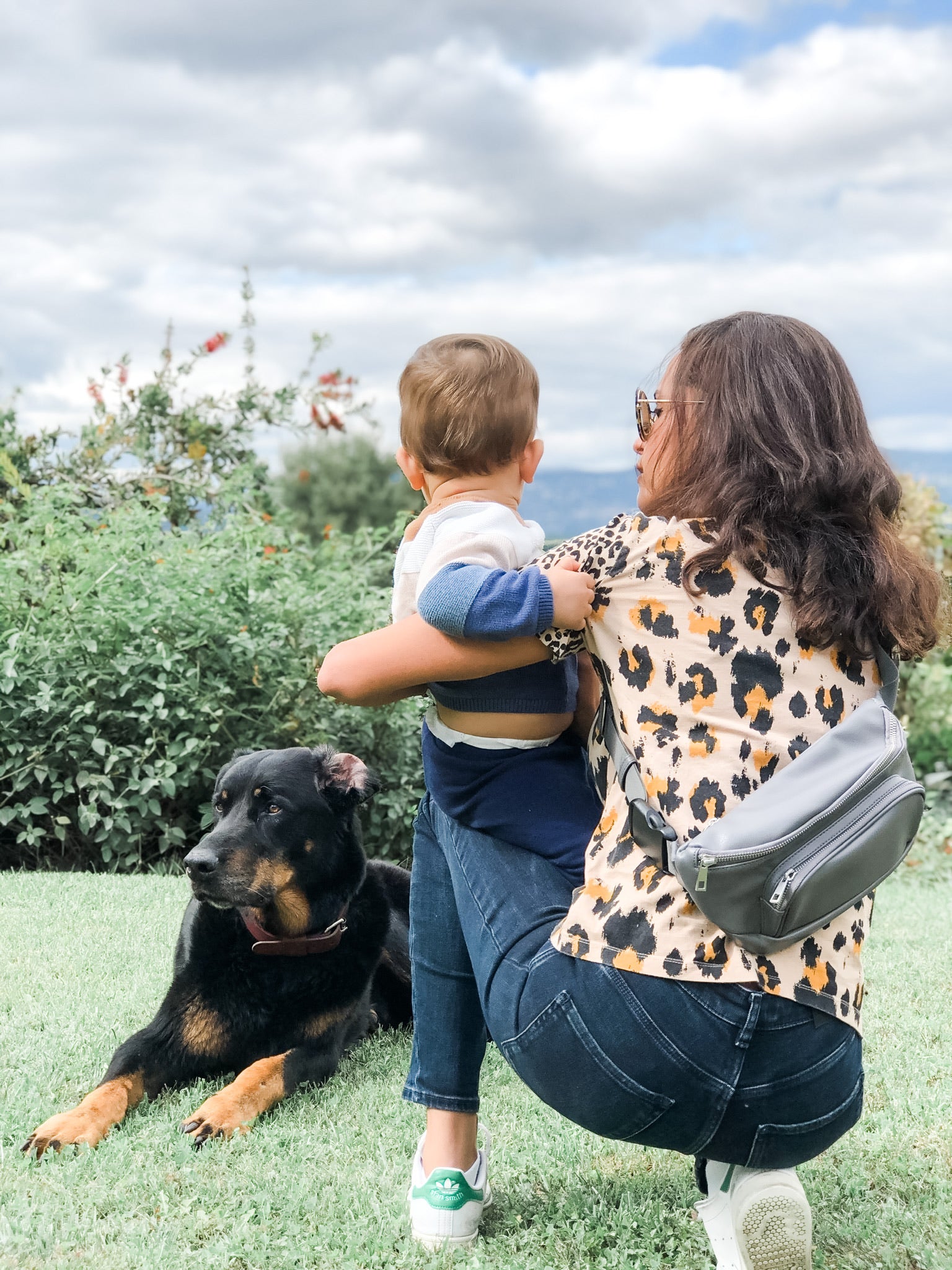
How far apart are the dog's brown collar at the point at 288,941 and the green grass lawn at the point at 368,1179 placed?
0.35m

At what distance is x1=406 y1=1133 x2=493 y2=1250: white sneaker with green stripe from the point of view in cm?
213

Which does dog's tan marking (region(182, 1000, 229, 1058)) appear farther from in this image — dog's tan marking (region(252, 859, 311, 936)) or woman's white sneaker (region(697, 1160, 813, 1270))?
woman's white sneaker (region(697, 1160, 813, 1270))

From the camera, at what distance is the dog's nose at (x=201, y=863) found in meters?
2.88

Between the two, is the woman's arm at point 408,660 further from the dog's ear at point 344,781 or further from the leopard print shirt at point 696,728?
the dog's ear at point 344,781

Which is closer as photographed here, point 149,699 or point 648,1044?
point 648,1044

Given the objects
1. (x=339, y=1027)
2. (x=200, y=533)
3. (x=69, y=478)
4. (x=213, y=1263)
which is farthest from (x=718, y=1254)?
(x=69, y=478)

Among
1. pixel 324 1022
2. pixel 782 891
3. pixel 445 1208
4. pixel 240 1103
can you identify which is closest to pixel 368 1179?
pixel 445 1208

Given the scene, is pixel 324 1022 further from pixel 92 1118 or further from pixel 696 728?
pixel 696 728

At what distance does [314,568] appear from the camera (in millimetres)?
7602

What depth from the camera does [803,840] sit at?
5.33 ft

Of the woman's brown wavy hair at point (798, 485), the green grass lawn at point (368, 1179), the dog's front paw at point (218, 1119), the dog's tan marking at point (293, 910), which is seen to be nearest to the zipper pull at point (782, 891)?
the woman's brown wavy hair at point (798, 485)

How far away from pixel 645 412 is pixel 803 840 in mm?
767

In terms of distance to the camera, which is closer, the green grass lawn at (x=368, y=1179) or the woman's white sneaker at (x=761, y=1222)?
the woman's white sneaker at (x=761, y=1222)

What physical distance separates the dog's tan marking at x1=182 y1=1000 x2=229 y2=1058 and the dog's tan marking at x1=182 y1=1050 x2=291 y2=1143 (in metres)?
0.10
